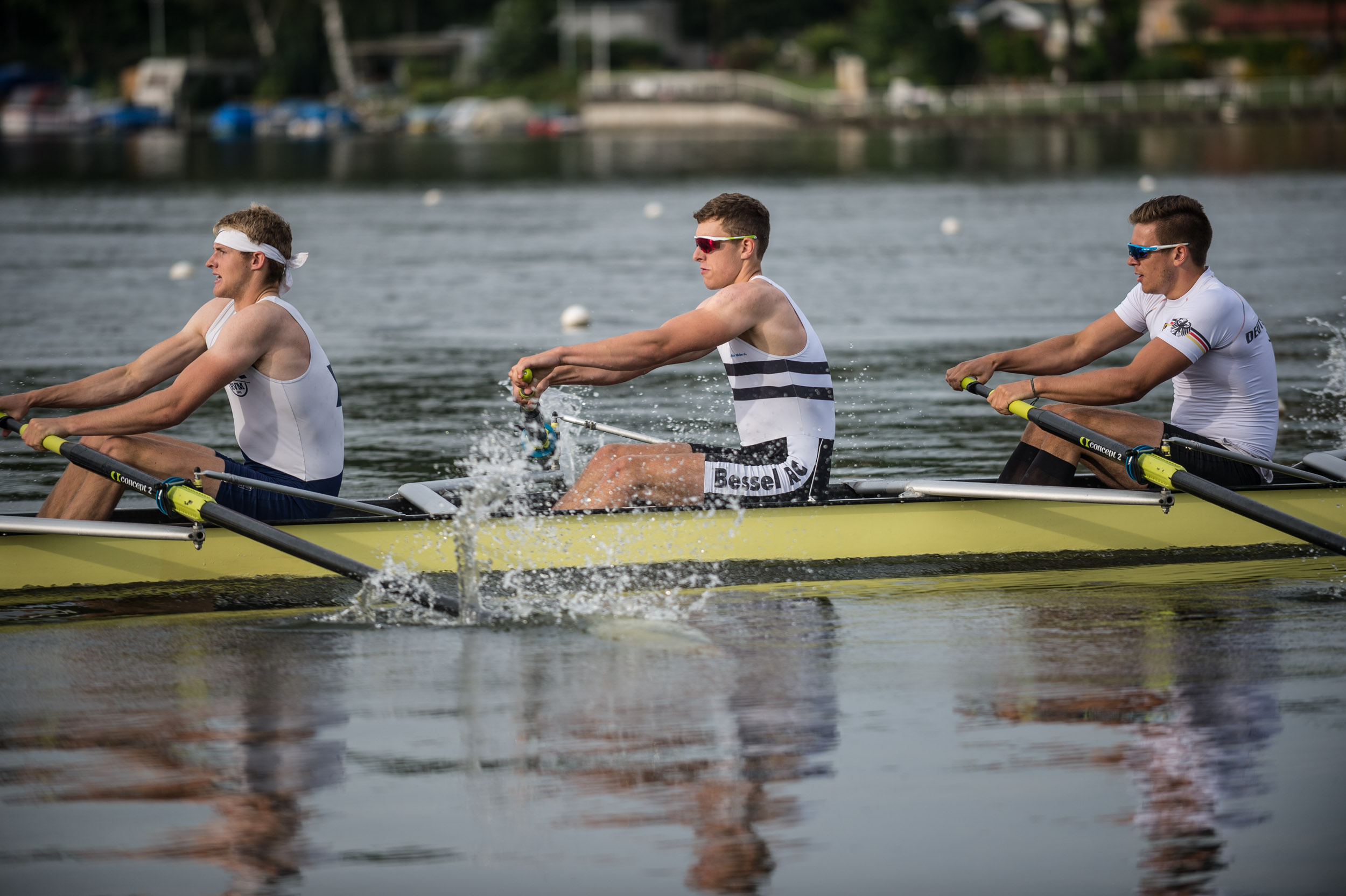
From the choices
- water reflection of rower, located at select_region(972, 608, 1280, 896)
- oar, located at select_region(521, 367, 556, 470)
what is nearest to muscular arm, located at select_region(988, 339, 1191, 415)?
water reflection of rower, located at select_region(972, 608, 1280, 896)

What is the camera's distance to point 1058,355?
26.0ft

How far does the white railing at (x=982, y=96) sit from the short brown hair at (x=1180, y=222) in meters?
66.4

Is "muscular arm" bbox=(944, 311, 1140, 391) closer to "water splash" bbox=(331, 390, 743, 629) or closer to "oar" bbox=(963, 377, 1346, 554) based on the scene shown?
"oar" bbox=(963, 377, 1346, 554)

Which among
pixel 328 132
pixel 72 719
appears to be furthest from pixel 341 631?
pixel 328 132

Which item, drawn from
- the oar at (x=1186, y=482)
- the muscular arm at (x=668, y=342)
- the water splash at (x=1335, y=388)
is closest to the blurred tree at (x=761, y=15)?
the water splash at (x=1335, y=388)

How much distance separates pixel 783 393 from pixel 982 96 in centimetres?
7207

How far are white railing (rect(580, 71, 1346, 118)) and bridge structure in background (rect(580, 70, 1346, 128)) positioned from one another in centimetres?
5

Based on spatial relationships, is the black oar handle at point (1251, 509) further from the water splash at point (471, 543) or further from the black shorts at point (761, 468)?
the water splash at point (471, 543)

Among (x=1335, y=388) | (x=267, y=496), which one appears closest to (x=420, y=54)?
(x=1335, y=388)

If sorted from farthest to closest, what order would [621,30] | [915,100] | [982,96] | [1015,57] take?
[621,30] → [1015,57] → [915,100] → [982,96]

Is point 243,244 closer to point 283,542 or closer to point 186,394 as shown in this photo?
point 186,394

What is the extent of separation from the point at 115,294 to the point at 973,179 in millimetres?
25099

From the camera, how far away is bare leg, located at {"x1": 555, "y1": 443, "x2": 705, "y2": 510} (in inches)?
281

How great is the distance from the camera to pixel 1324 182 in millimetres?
35594
